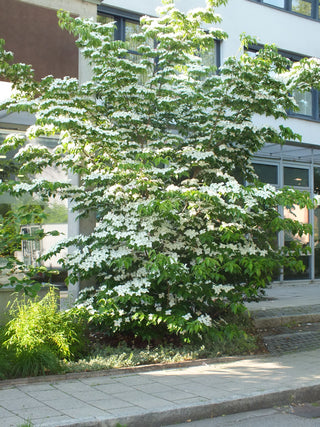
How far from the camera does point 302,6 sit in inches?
677

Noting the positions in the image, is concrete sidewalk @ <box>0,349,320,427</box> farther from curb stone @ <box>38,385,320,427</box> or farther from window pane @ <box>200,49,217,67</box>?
window pane @ <box>200,49,217,67</box>

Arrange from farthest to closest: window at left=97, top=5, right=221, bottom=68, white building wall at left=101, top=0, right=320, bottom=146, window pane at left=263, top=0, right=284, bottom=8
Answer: window pane at left=263, top=0, right=284, bottom=8, white building wall at left=101, top=0, right=320, bottom=146, window at left=97, top=5, right=221, bottom=68

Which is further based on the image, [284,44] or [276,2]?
[276,2]

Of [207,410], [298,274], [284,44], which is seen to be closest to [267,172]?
[298,274]

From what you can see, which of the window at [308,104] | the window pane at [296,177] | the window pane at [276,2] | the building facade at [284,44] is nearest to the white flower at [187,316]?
the building facade at [284,44]

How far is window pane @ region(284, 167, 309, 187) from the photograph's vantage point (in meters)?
16.5

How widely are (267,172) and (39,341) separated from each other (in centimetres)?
1091

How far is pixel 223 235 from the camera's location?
723 centimetres

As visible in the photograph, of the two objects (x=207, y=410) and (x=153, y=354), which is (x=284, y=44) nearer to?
(x=153, y=354)

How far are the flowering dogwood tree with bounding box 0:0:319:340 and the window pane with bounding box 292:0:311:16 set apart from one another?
952 centimetres

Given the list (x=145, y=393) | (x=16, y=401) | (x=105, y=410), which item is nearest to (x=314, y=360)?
(x=145, y=393)

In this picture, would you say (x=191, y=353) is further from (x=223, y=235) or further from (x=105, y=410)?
(x=105, y=410)

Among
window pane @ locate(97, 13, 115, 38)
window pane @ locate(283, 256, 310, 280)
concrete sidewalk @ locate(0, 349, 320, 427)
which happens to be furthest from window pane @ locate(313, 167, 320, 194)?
concrete sidewalk @ locate(0, 349, 320, 427)

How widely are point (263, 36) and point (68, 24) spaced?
8812 millimetres
